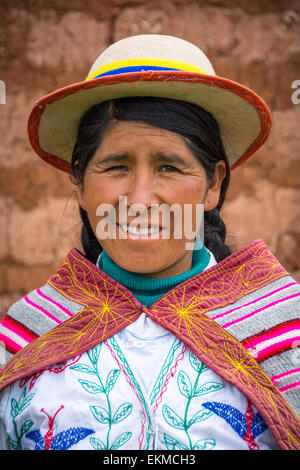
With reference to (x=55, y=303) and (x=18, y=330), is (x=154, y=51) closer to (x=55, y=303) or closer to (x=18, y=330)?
(x=55, y=303)

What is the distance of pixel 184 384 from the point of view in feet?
4.75

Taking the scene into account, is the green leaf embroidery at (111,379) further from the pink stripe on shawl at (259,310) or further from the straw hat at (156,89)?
the straw hat at (156,89)

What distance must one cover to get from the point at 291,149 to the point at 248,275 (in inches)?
66.4

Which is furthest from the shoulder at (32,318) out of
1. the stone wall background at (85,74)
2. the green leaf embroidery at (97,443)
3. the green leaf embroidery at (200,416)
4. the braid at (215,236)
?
the stone wall background at (85,74)

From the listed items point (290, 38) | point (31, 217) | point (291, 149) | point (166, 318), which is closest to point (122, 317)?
point (166, 318)

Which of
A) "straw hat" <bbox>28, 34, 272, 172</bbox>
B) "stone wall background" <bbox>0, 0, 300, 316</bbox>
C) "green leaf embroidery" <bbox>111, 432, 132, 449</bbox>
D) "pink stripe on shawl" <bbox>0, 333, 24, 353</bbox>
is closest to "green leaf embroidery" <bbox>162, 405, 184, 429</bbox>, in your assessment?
"green leaf embroidery" <bbox>111, 432, 132, 449</bbox>

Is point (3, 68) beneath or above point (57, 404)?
above

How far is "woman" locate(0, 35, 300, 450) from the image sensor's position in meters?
1.42

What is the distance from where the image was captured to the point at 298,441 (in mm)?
1413

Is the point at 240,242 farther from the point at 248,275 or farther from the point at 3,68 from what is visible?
the point at 3,68

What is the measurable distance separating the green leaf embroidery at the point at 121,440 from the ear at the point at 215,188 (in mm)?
784

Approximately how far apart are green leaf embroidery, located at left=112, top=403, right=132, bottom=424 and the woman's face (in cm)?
41
